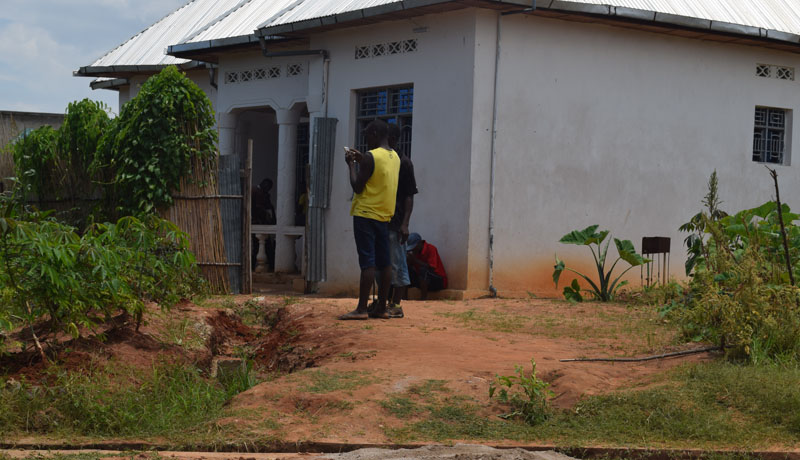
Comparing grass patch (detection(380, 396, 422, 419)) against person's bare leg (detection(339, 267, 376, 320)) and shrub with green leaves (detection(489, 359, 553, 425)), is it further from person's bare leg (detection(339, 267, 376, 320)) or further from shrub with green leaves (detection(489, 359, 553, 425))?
person's bare leg (detection(339, 267, 376, 320))

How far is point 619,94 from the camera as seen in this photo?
12406 mm

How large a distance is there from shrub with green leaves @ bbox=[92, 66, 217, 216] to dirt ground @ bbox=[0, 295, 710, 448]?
1.95 metres

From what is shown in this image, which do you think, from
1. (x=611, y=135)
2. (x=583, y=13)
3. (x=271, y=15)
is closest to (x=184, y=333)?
(x=583, y=13)

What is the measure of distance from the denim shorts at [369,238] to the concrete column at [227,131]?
26.1ft

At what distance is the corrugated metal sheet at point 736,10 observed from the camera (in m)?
12.0

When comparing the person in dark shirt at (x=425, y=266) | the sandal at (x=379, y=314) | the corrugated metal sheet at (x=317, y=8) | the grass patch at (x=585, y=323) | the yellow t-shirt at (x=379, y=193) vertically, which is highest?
the corrugated metal sheet at (x=317, y=8)

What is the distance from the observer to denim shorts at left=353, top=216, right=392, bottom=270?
8.24m

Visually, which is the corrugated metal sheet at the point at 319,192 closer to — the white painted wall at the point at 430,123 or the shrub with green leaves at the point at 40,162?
the white painted wall at the point at 430,123

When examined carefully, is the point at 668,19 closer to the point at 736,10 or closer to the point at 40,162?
the point at 736,10

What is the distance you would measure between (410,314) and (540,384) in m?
3.70

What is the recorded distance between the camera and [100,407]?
549 centimetres

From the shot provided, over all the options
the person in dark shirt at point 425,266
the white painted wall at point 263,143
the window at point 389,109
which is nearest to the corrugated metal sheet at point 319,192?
the window at point 389,109

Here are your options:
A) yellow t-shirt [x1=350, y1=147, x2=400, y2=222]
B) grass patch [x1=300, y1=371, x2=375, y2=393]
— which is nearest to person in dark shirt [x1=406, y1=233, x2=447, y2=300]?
yellow t-shirt [x1=350, y1=147, x2=400, y2=222]

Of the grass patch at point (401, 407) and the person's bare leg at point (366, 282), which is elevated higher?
the person's bare leg at point (366, 282)
